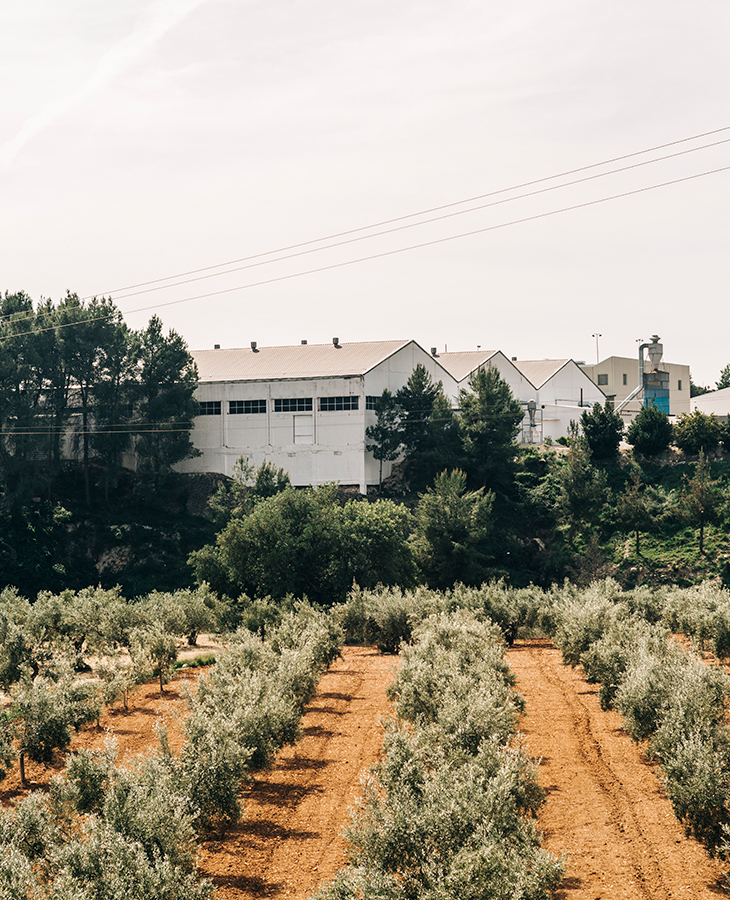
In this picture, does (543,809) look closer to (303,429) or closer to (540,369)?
(303,429)

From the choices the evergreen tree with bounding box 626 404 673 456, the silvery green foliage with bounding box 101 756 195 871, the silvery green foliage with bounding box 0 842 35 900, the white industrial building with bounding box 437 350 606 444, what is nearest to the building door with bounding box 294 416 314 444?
the white industrial building with bounding box 437 350 606 444

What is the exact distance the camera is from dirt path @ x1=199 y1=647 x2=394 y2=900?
34.0 ft

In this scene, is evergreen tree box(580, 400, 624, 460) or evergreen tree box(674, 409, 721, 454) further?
evergreen tree box(580, 400, 624, 460)

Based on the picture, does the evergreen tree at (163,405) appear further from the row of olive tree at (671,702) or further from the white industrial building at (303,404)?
the row of olive tree at (671,702)

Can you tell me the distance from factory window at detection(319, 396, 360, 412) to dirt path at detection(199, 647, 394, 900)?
43.5 meters

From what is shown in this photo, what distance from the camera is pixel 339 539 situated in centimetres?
3631

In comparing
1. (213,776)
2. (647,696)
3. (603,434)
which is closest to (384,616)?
(647,696)

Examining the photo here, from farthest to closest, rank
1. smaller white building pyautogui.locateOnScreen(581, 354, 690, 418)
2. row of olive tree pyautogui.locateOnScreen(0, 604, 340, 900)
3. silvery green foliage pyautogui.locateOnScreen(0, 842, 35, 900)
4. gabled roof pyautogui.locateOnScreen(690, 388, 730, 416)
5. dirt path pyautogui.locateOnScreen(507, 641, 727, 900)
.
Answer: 1. smaller white building pyautogui.locateOnScreen(581, 354, 690, 418)
2. gabled roof pyautogui.locateOnScreen(690, 388, 730, 416)
3. dirt path pyautogui.locateOnScreen(507, 641, 727, 900)
4. row of olive tree pyautogui.locateOnScreen(0, 604, 340, 900)
5. silvery green foliage pyautogui.locateOnScreen(0, 842, 35, 900)

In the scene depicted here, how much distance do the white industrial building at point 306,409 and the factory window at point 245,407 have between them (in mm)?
76

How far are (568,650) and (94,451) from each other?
55339 millimetres

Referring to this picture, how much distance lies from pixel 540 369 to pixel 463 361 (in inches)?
399

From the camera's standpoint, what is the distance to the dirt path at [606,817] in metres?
9.81

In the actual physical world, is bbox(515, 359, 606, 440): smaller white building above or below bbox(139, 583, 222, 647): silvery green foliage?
above

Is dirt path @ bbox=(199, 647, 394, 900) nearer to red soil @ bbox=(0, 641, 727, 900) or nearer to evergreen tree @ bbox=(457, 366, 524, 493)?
red soil @ bbox=(0, 641, 727, 900)
